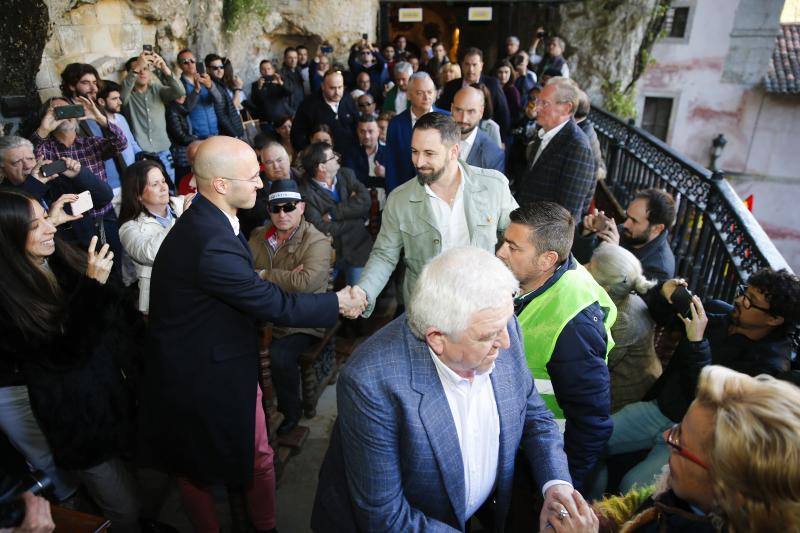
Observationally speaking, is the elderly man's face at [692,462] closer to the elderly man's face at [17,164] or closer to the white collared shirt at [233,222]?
the white collared shirt at [233,222]

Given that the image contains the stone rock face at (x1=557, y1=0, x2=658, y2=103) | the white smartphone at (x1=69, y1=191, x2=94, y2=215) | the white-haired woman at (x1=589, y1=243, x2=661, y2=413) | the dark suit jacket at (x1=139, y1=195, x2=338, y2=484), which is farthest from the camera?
the stone rock face at (x1=557, y1=0, x2=658, y2=103)

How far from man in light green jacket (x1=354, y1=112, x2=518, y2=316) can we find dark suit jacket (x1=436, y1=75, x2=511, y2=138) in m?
3.21

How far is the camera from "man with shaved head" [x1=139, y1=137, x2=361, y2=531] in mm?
2158

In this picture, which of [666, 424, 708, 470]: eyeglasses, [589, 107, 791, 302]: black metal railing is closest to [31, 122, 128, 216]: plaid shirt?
[666, 424, 708, 470]: eyeglasses

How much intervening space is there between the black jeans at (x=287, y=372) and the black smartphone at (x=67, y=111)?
257 centimetres

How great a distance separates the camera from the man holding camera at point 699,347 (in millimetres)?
2301

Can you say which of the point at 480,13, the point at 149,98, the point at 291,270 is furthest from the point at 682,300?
the point at 480,13

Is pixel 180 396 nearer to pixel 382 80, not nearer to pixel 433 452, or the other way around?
pixel 433 452

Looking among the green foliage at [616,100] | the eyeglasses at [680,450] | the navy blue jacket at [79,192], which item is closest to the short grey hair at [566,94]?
the eyeglasses at [680,450]

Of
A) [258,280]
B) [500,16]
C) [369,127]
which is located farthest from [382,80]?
[258,280]

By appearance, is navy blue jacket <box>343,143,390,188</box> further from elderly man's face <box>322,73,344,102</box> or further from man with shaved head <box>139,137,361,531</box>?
man with shaved head <box>139,137,361,531</box>

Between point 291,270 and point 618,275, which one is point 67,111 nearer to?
point 291,270

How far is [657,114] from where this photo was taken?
2086 centimetres

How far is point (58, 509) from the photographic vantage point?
1925mm
